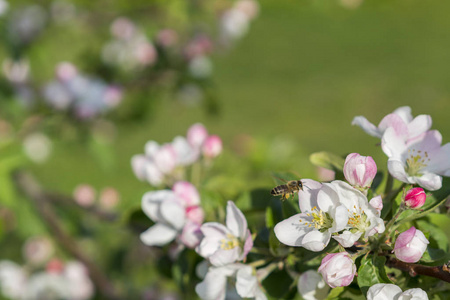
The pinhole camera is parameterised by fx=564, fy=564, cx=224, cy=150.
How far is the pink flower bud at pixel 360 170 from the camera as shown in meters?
0.98

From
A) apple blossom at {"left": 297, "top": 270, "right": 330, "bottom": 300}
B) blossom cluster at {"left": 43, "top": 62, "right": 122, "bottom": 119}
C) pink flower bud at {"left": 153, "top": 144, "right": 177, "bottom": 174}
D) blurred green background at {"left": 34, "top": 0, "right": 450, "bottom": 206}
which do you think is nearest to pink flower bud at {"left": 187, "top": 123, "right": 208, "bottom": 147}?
pink flower bud at {"left": 153, "top": 144, "right": 177, "bottom": 174}

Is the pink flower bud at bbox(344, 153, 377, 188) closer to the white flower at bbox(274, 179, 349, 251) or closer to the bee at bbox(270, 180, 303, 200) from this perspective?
the white flower at bbox(274, 179, 349, 251)

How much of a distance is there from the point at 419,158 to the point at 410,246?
214 millimetres

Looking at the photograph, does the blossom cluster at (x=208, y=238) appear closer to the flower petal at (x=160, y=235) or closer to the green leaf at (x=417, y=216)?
the flower petal at (x=160, y=235)

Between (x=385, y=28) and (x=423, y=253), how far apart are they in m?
8.55

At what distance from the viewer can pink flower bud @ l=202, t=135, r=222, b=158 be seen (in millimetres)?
1638

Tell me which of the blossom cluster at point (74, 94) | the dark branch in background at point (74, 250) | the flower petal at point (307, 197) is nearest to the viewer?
the flower petal at point (307, 197)

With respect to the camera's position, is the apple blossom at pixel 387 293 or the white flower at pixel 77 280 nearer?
the apple blossom at pixel 387 293

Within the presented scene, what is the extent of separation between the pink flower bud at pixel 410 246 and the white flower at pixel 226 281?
0.29m

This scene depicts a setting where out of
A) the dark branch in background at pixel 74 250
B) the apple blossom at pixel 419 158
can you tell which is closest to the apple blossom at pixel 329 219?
the apple blossom at pixel 419 158

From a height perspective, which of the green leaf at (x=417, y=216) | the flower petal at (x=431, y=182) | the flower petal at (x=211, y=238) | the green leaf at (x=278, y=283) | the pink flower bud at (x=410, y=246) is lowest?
the green leaf at (x=278, y=283)

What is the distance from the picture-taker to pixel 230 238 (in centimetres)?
114

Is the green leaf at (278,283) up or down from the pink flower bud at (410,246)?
down

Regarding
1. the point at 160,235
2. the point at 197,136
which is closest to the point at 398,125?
the point at 160,235
